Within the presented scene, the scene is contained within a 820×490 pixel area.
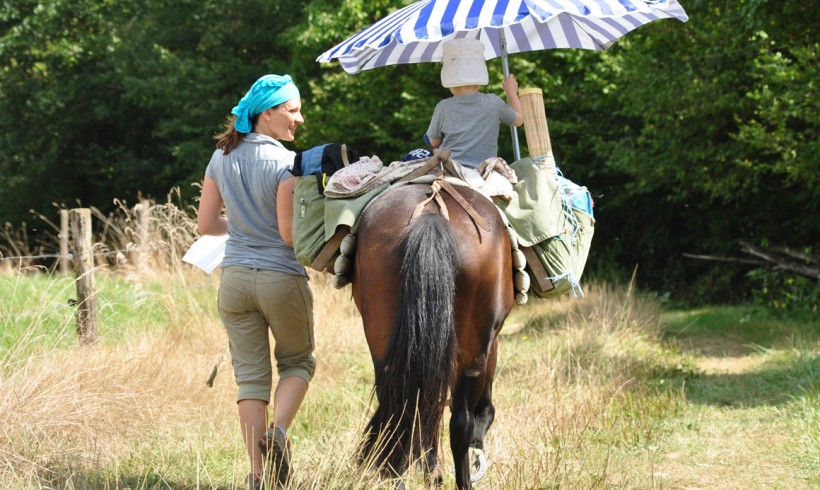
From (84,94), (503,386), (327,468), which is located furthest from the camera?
(84,94)

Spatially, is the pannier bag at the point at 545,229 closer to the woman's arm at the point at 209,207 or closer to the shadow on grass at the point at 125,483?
the woman's arm at the point at 209,207

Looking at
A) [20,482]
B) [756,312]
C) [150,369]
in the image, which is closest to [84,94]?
[756,312]

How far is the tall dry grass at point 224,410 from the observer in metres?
4.60

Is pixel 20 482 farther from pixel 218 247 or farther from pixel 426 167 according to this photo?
pixel 426 167

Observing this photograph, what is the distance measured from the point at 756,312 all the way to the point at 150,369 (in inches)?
383

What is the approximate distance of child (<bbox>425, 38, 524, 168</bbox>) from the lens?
4840mm

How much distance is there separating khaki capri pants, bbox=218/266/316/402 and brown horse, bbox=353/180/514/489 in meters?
0.36

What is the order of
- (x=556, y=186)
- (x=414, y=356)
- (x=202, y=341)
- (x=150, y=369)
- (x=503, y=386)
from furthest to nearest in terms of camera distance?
1. (x=202, y=341)
2. (x=503, y=386)
3. (x=150, y=369)
4. (x=556, y=186)
5. (x=414, y=356)

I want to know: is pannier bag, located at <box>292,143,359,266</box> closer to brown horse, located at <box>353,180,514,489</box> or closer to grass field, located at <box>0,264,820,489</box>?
brown horse, located at <box>353,180,514,489</box>

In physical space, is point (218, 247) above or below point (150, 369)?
above

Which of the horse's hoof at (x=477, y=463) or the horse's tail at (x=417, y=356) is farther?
the horse's hoof at (x=477, y=463)

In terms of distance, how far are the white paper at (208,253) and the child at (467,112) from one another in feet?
3.97

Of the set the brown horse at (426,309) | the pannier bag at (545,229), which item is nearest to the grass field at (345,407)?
the brown horse at (426,309)

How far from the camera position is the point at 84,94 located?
91.0ft
